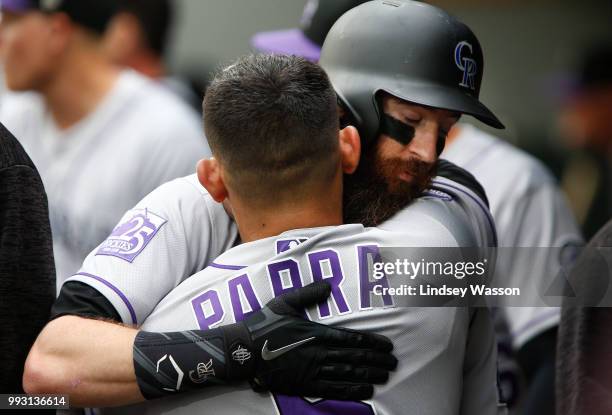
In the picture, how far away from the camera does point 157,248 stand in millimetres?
2121

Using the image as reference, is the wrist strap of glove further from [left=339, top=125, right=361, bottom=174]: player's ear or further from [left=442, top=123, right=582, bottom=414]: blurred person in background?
[left=442, top=123, right=582, bottom=414]: blurred person in background

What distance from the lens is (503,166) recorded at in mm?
3836

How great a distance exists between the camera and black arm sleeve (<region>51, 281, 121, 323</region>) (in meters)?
2.04

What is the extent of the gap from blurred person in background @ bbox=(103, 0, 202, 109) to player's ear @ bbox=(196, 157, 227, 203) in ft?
12.3

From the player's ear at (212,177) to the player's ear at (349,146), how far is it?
0.88ft

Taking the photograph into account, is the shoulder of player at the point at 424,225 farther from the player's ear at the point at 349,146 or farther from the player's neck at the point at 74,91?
the player's neck at the point at 74,91

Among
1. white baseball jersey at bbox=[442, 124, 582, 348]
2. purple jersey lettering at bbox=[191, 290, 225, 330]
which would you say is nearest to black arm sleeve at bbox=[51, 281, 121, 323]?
purple jersey lettering at bbox=[191, 290, 225, 330]

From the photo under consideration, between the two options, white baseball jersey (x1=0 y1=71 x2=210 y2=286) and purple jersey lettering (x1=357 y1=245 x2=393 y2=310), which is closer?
purple jersey lettering (x1=357 y1=245 x2=393 y2=310)

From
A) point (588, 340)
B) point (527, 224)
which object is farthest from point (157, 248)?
point (527, 224)

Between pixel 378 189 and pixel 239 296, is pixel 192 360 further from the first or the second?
pixel 378 189

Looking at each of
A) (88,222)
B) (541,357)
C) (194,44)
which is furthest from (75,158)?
(194,44)

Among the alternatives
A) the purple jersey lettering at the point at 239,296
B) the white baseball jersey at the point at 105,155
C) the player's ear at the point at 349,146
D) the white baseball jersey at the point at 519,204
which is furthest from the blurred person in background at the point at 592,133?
the purple jersey lettering at the point at 239,296

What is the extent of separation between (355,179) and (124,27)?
3842 millimetres

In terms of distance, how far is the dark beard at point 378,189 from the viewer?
7.36ft
